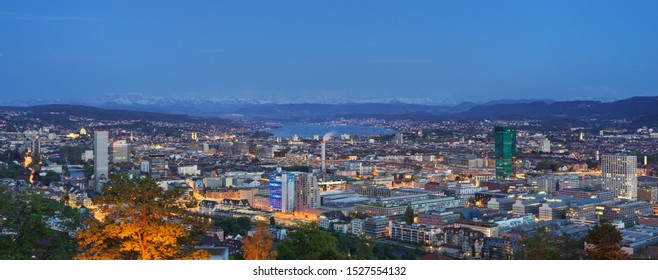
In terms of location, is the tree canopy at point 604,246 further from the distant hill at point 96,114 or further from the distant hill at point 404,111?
the distant hill at point 96,114

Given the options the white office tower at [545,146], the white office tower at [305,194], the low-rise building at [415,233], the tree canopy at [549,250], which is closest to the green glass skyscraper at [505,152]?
the white office tower at [545,146]

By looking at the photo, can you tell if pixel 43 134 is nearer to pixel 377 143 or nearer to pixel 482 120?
pixel 377 143

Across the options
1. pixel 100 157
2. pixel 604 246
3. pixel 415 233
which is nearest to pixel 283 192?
pixel 415 233

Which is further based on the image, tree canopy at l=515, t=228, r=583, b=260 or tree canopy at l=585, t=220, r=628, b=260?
tree canopy at l=515, t=228, r=583, b=260

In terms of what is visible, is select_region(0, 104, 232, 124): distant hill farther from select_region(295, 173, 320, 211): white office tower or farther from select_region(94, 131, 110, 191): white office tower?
select_region(295, 173, 320, 211): white office tower

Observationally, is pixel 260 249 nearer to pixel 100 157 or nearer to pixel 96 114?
pixel 100 157

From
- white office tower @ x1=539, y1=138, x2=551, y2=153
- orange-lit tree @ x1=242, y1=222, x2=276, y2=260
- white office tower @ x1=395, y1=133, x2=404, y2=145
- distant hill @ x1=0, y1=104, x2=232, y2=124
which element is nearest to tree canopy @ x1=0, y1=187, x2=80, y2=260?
orange-lit tree @ x1=242, y1=222, x2=276, y2=260
